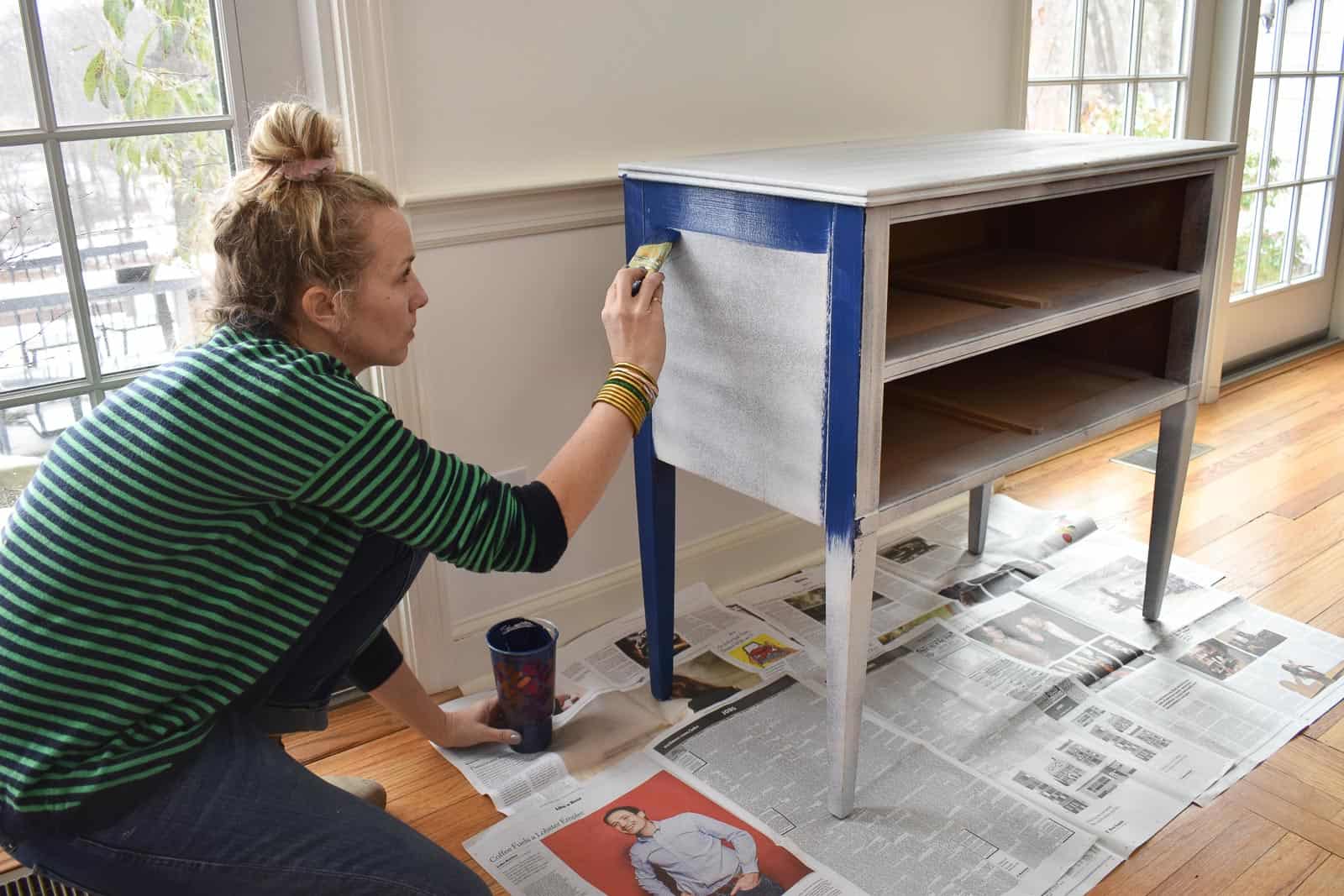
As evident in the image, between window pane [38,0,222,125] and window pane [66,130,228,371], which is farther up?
window pane [38,0,222,125]

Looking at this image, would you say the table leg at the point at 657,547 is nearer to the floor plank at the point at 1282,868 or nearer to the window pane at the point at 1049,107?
the floor plank at the point at 1282,868

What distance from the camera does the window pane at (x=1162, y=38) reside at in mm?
2562

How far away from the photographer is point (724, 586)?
1.94m

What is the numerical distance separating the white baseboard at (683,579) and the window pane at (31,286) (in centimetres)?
65

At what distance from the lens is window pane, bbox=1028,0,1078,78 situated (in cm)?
231

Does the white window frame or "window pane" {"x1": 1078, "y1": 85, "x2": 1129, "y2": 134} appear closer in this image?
the white window frame

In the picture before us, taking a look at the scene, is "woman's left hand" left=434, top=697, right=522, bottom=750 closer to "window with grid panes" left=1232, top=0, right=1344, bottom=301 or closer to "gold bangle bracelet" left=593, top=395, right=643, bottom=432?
"gold bangle bracelet" left=593, top=395, right=643, bottom=432

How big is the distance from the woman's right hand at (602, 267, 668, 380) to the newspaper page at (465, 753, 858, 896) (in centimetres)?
56

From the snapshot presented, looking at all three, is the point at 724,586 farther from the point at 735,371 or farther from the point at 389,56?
the point at 389,56

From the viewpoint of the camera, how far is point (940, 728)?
4.99 feet

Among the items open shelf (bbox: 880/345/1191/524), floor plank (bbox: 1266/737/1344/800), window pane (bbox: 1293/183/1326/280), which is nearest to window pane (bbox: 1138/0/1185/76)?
window pane (bbox: 1293/183/1326/280)

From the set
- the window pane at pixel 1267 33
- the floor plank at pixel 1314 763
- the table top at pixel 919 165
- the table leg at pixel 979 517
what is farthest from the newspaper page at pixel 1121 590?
the window pane at pixel 1267 33

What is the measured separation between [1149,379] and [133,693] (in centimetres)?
144

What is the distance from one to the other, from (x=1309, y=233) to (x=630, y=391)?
2960 mm
